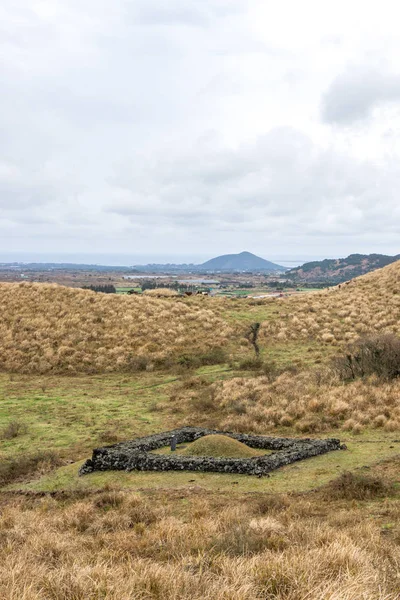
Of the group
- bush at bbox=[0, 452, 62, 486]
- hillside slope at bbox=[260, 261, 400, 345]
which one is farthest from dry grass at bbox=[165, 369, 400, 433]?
hillside slope at bbox=[260, 261, 400, 345]

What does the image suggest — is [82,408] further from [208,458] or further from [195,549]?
[195,549]

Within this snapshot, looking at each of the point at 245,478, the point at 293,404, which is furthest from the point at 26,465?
the point at 293,404

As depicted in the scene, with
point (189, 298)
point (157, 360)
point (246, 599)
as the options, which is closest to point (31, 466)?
point (246, 599)

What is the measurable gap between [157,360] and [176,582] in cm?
3682

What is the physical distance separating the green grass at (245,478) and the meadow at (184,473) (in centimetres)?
10

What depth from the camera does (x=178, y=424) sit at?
25.9 m

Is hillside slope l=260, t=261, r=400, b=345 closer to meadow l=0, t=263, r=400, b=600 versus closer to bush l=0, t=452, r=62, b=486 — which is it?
meadow l=0, t=263, r=400, b=600

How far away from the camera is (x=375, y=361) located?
3006 centimetres

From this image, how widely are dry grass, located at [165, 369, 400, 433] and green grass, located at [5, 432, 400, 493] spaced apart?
4.02 m

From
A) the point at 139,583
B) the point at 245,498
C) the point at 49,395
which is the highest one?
the point at 139,583

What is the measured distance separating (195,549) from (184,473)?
27.9ft

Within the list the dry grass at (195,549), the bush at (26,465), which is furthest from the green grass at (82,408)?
the dry grass at (195,549)

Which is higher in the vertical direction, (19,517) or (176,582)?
(176,582)

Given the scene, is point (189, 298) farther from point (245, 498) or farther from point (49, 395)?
point (245, 498)
